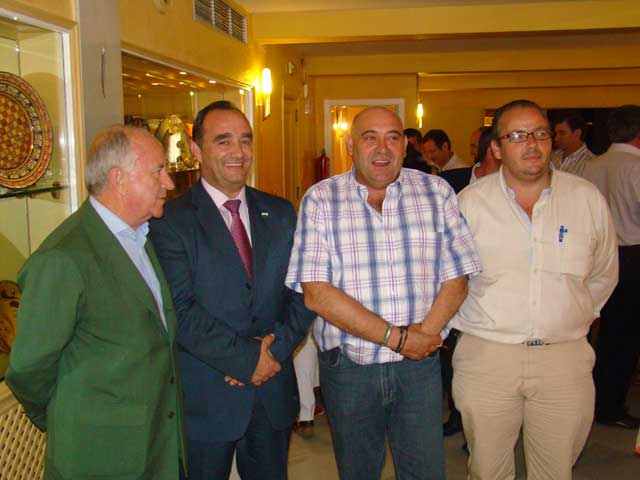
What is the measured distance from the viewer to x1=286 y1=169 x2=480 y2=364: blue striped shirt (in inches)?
80.0

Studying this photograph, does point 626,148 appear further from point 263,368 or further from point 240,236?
point 263,368

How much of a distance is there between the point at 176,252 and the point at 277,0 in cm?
350

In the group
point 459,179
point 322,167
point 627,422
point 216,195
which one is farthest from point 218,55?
point 322,167

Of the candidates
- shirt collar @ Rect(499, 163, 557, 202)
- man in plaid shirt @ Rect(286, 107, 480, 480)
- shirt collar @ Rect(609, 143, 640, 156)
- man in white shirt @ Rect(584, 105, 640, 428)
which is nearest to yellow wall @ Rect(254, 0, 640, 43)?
man in white shirt @ Rect(584, 105, 640, 428)

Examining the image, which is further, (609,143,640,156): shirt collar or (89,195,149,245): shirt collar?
(609,143,640,156): shirt collar

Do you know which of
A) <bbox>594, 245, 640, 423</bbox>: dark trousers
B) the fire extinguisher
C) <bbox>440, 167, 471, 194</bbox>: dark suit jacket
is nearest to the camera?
<bbox>440, 167, 471, 194</bbox>: dark suit jacket

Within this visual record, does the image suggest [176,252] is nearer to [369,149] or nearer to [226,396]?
[226,396]

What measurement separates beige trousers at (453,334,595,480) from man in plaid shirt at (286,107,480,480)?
6.4 inches

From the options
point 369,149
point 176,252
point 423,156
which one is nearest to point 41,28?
point 176,252

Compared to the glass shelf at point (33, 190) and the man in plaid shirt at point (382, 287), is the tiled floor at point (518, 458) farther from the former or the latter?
the glass shelf at point (33, 190)

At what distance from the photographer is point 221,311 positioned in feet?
6.55

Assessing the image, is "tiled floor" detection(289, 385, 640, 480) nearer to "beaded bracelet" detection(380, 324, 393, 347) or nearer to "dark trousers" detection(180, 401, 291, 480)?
"dark trousers" detection(180, 401, 291, 480)

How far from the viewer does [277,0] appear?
16.0 ft

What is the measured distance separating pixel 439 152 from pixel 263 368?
3926mm
